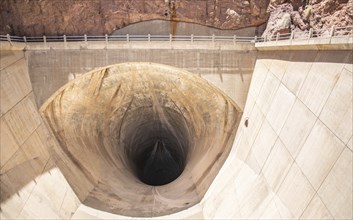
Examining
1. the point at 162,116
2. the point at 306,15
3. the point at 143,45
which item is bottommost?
the point at 162,116

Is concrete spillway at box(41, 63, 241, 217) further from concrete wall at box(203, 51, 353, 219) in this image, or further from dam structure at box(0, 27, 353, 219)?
concrete wall at box(203, 51, 353, 219)

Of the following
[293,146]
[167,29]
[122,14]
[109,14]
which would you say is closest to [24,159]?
[109,14]

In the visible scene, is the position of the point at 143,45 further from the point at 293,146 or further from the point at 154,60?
the point at 293,146

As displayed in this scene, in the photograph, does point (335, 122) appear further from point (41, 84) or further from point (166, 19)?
point (41, 84)

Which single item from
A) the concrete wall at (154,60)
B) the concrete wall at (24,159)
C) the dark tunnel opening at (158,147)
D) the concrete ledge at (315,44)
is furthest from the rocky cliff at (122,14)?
the dark tunnel opening at (158,147)

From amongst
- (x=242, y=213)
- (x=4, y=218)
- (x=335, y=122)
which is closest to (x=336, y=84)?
(x=335, y=122)

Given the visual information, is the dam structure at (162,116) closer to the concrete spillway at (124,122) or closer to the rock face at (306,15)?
the concrete spillway at (124,122)
